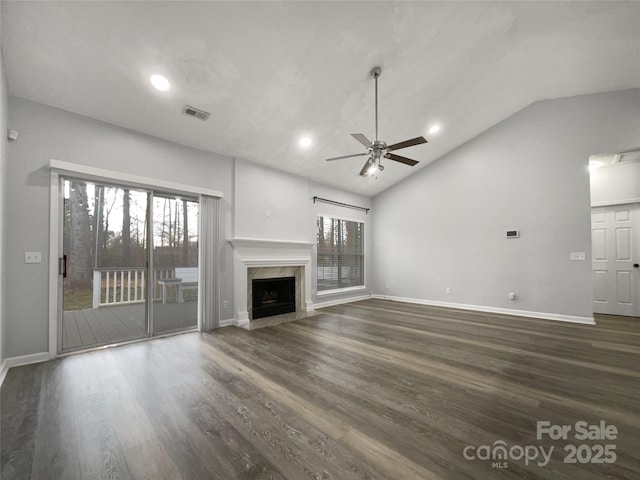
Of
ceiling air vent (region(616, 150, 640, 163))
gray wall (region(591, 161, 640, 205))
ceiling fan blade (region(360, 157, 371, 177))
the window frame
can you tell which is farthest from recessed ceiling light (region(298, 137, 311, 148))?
gray wall (region(591, 161, 640, 205))

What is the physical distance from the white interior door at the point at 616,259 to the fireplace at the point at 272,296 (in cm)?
644

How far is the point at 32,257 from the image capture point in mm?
2930

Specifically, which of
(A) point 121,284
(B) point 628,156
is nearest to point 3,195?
(A) point 121,284

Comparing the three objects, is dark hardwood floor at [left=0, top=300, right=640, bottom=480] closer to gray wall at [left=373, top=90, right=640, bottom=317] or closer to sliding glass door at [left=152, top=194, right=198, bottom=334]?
sliding glass door at [left=152, top=194, right=198, bottom=334]

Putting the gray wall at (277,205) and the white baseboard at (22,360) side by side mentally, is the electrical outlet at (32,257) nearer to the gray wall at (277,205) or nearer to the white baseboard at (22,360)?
the white baseboard at (22,360)

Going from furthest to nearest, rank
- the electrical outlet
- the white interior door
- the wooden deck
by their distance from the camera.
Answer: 1. the white interior door
2. the wooden deck
3. the electrical outlet

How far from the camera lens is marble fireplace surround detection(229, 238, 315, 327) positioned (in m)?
4.59

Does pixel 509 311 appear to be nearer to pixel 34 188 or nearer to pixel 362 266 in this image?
pixel 362 266

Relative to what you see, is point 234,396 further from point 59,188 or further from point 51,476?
point 59,188

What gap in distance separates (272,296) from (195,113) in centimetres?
350

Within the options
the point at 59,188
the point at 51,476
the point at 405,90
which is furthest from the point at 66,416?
the point at 405,90

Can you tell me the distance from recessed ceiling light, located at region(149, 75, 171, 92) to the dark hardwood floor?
3164 mm

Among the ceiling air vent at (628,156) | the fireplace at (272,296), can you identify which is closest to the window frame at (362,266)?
the fireplace at (272,296)

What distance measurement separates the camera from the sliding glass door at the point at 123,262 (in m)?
3.36
